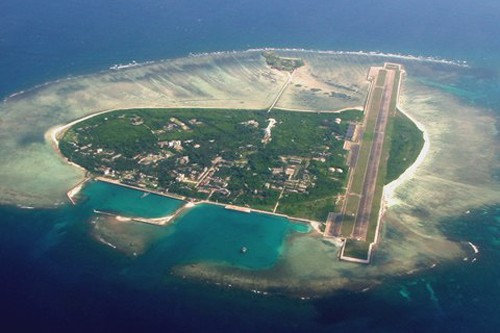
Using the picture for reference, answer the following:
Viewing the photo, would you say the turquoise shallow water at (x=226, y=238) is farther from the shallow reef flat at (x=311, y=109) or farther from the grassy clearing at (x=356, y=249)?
the grassy clearing at (x=356, y=249)

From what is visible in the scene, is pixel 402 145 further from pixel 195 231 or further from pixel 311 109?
pixel 195 231

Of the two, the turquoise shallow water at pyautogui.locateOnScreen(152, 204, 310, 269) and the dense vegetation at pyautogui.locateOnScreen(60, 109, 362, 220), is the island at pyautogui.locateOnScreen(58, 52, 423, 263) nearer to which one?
the dense vegetation at pyautogui.locateOnScreen(60, 109, 362, 220)

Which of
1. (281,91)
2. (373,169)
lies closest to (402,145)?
(373,169)

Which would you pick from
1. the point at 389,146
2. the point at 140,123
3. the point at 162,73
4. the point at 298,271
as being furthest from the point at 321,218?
the point at 162,73

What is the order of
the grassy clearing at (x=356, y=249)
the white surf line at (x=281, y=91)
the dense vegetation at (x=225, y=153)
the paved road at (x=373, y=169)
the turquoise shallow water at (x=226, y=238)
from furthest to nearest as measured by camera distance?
the white surf line at (x=281, y=91) → the dense vegetation at (x=225, y=153) → the paved road at (x=373, y=169) → the grassy clearing at (x=356, y=249) → the turquoise shallow water at (x=226, y=238)

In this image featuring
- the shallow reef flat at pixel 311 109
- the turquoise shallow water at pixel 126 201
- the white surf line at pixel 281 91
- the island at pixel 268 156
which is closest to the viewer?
the shallow reef flat at pixel 311 109

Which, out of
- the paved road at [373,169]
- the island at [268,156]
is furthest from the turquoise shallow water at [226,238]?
the paved road at [373,169]

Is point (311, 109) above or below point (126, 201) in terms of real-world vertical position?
above
